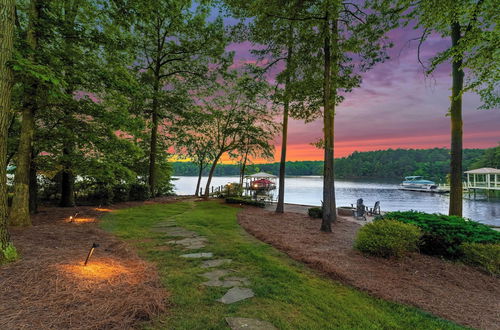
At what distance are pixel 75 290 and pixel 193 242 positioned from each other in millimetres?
3027

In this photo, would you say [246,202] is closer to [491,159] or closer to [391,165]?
[491,159]

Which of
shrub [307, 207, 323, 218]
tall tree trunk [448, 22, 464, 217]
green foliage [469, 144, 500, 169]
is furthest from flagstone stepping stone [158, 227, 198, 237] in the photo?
green foliage [469, 144, 500, 169]

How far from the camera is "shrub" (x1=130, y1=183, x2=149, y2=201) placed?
1407 cm

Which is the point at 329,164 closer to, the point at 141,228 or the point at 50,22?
the point at 141,228

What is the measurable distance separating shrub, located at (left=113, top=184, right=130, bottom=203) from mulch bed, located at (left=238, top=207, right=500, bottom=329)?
1078 centimetres

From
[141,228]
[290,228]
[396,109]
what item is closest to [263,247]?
[290,228]

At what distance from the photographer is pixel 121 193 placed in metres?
13.2

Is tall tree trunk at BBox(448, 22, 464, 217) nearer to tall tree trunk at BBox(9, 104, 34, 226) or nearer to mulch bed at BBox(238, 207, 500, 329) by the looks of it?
mulch bed at BBox(238, 207, 500, 329)

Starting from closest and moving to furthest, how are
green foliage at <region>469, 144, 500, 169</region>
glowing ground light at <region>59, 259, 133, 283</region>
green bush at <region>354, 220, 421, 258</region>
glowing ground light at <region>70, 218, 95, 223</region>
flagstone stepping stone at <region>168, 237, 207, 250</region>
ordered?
1. glowing ground light at <region>59, 259, 133, 283</region>
2. green bush at <region>354, 220, 421, 258</region>
3. flagstone stepping stone at <region>168, 237, 207, 250</region>
4. glowing ground light at <region>70, 218, 95, 223</region>
5. green foliage at <region>469, 144, 500, 169</region>

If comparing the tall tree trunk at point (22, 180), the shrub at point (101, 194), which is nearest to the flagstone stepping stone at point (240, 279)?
the tall tree trunk at point (22, 180)

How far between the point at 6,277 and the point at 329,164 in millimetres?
7787

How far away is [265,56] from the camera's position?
10750 millimetres

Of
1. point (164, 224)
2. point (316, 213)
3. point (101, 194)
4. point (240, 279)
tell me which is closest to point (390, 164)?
point (316, 213)

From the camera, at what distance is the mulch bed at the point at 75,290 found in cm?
207
